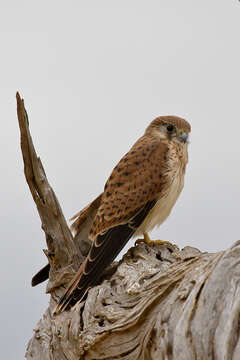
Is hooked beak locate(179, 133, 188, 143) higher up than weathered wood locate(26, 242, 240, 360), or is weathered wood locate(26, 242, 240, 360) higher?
hooked beak locate(179, 133, 188, 143)

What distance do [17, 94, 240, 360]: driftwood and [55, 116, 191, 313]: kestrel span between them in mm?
141

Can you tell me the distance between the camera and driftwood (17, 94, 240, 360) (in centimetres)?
305

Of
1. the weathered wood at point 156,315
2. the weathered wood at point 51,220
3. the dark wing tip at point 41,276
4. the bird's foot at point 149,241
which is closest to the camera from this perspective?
the weathered wood at point 156,315

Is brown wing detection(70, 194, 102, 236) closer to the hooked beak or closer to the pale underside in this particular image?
the pale underside

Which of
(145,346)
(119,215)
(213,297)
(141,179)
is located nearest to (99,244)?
(119,215)

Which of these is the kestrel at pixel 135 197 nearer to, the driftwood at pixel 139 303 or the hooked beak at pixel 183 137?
the hooked beak at pixel 183 137

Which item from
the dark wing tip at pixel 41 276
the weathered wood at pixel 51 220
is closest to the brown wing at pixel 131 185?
the weathered wood at pixel 51 220

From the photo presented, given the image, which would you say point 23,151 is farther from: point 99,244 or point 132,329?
point 132,329

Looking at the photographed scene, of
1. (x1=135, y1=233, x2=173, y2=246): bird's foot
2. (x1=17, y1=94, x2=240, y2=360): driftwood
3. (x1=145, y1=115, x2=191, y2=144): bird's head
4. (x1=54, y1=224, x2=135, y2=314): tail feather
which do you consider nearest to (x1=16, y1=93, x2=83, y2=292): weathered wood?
(x1=17, y1=94, x2=240, y2=360): driftwood

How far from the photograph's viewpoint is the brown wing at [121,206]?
13.0 ft

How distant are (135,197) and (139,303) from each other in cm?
94

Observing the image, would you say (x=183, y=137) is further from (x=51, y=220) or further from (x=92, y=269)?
(x=92, y=269)

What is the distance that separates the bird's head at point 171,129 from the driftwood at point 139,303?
95 centimetres

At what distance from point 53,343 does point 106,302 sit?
60 centimetres
